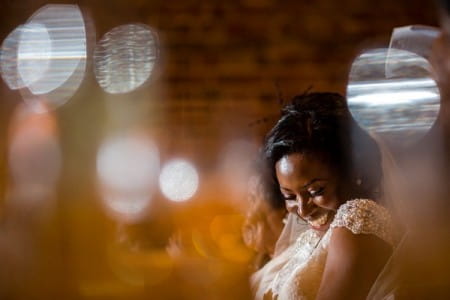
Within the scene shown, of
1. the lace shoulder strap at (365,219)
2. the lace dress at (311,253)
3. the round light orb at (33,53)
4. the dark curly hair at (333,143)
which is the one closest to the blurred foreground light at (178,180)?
the round light orb at (33,53)

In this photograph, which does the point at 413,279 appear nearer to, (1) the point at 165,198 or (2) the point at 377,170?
(2) the point at 377,170

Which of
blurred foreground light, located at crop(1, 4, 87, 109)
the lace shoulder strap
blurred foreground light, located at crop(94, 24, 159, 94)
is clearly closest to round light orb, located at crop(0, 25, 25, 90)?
blurred foreground light, located at crop(1, 4, 87, 109)

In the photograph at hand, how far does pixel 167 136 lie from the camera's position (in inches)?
86.8

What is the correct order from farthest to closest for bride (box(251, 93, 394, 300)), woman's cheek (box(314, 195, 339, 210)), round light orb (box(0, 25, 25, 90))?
round light orb (box(0, 25, 25, 90)) < woman's cheek (box(314, 195, 339, 210)) < bride (box(251, 93, 394, 300))

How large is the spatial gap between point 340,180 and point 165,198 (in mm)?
1218

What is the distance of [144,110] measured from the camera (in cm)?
223

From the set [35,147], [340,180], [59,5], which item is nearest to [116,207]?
[35,147]

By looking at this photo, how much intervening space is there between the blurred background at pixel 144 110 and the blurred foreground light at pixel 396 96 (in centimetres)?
19

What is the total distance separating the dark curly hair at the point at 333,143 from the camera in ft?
4.00

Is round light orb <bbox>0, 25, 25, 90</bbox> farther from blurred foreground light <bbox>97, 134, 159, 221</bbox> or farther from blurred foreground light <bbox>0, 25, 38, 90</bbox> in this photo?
blurred foreground light <bbox>97, 134, 159, 221</bbox>

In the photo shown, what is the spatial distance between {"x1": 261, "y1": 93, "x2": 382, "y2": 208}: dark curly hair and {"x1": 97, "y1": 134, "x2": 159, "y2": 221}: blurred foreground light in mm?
1120

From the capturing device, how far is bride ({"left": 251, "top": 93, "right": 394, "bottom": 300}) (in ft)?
3.63

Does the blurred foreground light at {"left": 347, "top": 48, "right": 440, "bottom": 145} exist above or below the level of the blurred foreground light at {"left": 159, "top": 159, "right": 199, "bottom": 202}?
above

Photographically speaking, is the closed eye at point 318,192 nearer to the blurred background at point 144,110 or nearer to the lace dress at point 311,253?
the lace dress at point 311,253
